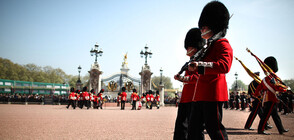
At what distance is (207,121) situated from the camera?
2650 millimetres

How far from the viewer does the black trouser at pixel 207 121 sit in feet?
8.52

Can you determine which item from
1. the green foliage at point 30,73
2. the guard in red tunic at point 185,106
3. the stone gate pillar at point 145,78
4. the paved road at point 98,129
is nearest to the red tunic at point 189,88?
the guard in red tunic at point 185,106

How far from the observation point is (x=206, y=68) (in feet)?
8.14

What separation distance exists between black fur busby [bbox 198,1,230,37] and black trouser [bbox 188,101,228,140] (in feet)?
3.22

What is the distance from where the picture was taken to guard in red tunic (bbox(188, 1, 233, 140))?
251 centimetres

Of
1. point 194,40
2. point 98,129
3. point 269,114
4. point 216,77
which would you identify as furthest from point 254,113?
point 216,77

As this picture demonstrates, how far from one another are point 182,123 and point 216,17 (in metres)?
1.74

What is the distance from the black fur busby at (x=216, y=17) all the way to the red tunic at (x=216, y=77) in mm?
276

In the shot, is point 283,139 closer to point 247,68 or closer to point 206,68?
point 247,68

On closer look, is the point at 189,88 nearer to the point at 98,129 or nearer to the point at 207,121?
the point at 207,121

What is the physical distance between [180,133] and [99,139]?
1872 millimetres

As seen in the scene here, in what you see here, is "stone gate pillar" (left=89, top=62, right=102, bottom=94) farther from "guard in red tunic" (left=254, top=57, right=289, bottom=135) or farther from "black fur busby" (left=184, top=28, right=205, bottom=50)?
"black fur busby" (left=184, top=28, right=205, bottom=50)

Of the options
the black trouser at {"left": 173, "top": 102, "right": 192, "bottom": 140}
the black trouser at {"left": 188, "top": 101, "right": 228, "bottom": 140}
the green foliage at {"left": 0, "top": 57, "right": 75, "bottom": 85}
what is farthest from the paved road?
the green foliage at {"left": 0, "top": 57, "right": 75, "bottom": 85}

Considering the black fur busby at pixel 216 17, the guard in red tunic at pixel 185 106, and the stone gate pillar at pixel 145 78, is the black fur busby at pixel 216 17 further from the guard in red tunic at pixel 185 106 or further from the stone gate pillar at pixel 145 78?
the stone gate pillar at pixel 145 78
